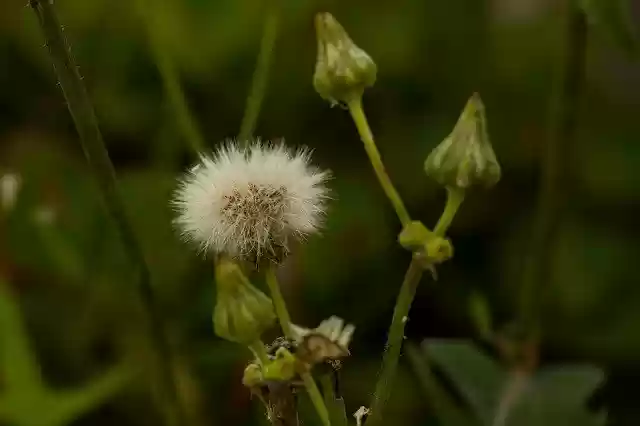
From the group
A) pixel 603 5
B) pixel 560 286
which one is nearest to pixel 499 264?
pixel 560 286

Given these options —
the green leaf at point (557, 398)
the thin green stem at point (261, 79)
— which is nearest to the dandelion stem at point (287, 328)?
the thin green stem at point (261, 79)

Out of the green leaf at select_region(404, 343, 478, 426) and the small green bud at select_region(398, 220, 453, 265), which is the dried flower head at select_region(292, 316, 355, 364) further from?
the green leaf at select_region(404, 343, 478, 426)

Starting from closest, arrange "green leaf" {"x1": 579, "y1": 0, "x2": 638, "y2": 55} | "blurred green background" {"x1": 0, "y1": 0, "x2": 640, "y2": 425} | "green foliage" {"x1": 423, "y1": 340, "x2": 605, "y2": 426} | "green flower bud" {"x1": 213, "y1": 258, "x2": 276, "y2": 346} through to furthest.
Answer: "green flower bud" {"x1": 213, "y1": 258, "x2": 276, "y2": 346}
"green leaf" {"x1": 579, "y1": 0, "x2": 638, "y2": 55}
"green foliage" {"x1": 423, "y1": 340, "x2": 605, "y2": 426}
"blurred green background" {"x1": 0, "y1": 0, "x2": 640, "y2": 425}

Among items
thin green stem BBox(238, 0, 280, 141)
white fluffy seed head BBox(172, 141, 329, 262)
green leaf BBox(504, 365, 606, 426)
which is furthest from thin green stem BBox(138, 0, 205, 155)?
green leaf BBox(504, 365, 606, 426)

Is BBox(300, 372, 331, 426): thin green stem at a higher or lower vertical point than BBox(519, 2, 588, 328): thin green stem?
lower

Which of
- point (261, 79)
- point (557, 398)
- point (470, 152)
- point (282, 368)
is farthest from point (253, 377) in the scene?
point (557, 398)

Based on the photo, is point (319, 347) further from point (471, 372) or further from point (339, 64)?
point (471, 372)

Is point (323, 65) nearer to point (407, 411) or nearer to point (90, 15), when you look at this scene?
point (407, 411)
